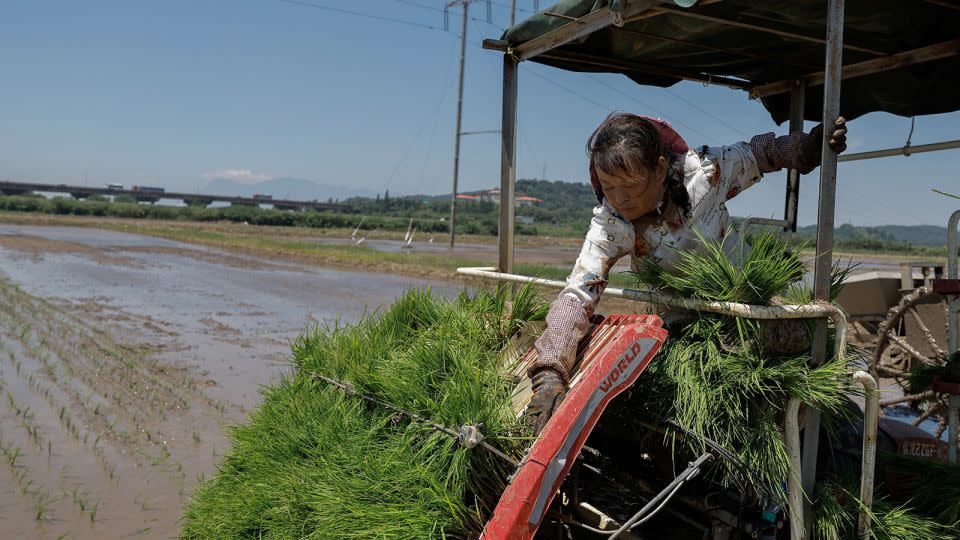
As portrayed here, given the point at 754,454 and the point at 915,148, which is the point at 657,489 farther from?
the point at 915,148

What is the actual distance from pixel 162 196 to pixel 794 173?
5180 inches

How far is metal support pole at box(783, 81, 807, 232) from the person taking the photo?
4.15 meters

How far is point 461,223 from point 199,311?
61597 mm

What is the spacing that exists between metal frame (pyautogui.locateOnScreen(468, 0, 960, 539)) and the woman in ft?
0.64

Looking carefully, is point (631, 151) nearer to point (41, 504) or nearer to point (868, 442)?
point (868, 442)

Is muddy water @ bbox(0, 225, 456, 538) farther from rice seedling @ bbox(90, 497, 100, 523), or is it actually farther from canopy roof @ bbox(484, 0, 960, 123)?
canopy roof @ bbox(484, 0, 960, 123)

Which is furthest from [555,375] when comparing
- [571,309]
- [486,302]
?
[486,302]

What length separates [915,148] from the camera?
3.57 meters

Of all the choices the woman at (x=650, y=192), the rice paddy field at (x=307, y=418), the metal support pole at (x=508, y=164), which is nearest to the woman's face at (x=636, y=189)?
the woman at (x=650, y=192)

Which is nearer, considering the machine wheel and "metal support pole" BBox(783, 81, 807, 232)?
"metal support pole" BBox(783, 81, 807, 232)

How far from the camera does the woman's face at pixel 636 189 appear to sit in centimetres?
256

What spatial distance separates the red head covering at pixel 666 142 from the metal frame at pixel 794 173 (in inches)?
16.1

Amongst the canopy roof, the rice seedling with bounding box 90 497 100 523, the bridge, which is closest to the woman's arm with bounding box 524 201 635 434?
the canopy roof

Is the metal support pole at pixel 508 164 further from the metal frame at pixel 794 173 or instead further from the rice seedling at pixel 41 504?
the rice seedling at pixel 41 504
